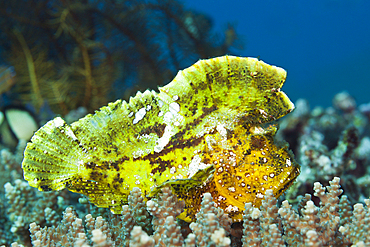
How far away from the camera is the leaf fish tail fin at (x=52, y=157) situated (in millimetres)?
1843

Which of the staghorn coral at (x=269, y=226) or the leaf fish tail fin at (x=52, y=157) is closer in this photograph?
the staghorn coral at (x=269, y=226)

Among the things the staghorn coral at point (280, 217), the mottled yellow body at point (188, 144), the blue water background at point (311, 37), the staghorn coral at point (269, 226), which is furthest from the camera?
the blue water background at point (311, 37)

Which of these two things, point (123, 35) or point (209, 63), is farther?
point (123, 35)

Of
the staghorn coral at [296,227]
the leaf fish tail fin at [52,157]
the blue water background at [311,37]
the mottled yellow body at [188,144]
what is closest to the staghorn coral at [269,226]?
the staghorn coral at [296,227]

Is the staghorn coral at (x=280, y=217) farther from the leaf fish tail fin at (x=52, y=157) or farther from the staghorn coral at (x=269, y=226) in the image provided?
the leaf fish tail fin at (x=52, y=157)

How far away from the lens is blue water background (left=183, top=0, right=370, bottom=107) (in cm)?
4425

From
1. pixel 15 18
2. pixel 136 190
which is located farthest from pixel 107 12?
pixel 136 190

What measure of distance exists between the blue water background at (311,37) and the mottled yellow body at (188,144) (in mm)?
43246

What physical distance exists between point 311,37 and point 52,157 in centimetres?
6099

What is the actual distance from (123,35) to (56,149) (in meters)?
3.86

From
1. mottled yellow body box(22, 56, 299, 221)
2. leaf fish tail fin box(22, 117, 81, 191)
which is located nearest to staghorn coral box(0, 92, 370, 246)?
mottled yellow body box(22, 56, 299, 221)

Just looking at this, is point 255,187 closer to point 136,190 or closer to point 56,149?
point 136,190

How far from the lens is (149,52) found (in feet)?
17.2

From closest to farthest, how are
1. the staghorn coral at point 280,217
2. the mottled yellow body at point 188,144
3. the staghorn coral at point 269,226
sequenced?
the staghorn coral at point 269,226 < the staghorn coral at point 280,217 < the mottled yellow body at point 188,144
